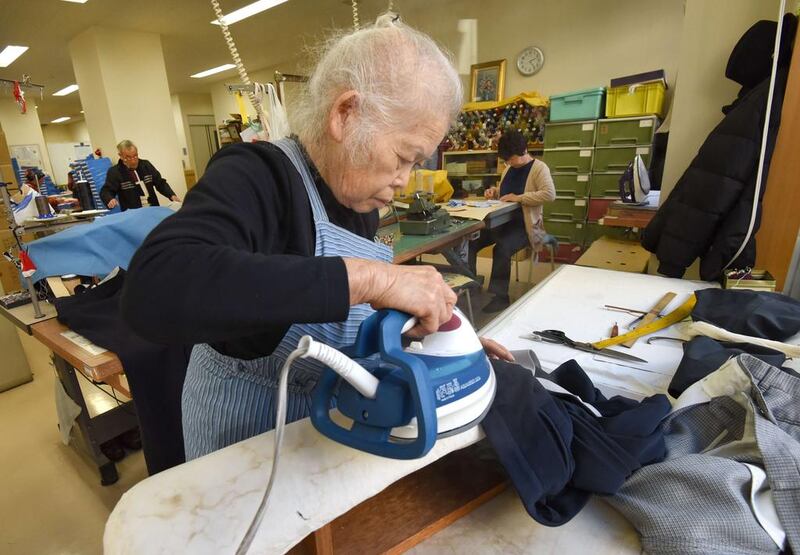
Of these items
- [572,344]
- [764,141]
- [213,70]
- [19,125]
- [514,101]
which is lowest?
[572,344]

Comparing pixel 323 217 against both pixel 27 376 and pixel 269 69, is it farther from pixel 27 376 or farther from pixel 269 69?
pixel 269 69

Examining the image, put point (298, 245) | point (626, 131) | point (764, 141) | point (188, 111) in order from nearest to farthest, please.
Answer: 1. point (298, 245)
2. point (764, 141)
3. point (626, 131)
4. point (188, 111)

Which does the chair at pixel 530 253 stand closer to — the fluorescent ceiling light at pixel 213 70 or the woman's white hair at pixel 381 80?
the woman's white hair at pixel 381 80

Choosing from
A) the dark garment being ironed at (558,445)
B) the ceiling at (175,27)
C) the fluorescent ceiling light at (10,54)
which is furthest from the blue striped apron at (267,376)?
the fluorescent ceiling light at (10,54)

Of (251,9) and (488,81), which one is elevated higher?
(251,9)

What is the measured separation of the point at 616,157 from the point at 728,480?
4.29 m

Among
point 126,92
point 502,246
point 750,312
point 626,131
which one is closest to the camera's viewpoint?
point 750,312

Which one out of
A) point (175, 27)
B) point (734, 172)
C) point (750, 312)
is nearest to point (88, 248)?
point (750, 312)

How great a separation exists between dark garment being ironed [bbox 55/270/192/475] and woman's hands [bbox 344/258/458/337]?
3.83 feet

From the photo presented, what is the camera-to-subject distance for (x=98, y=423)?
1.88 meters

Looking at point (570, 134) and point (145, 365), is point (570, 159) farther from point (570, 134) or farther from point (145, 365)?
point (145, 365)

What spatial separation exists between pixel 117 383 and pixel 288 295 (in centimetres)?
138

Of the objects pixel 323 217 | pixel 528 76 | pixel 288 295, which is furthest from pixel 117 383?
pixel 528 76

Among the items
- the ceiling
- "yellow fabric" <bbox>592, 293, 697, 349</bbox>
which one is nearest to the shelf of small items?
the ceiling
